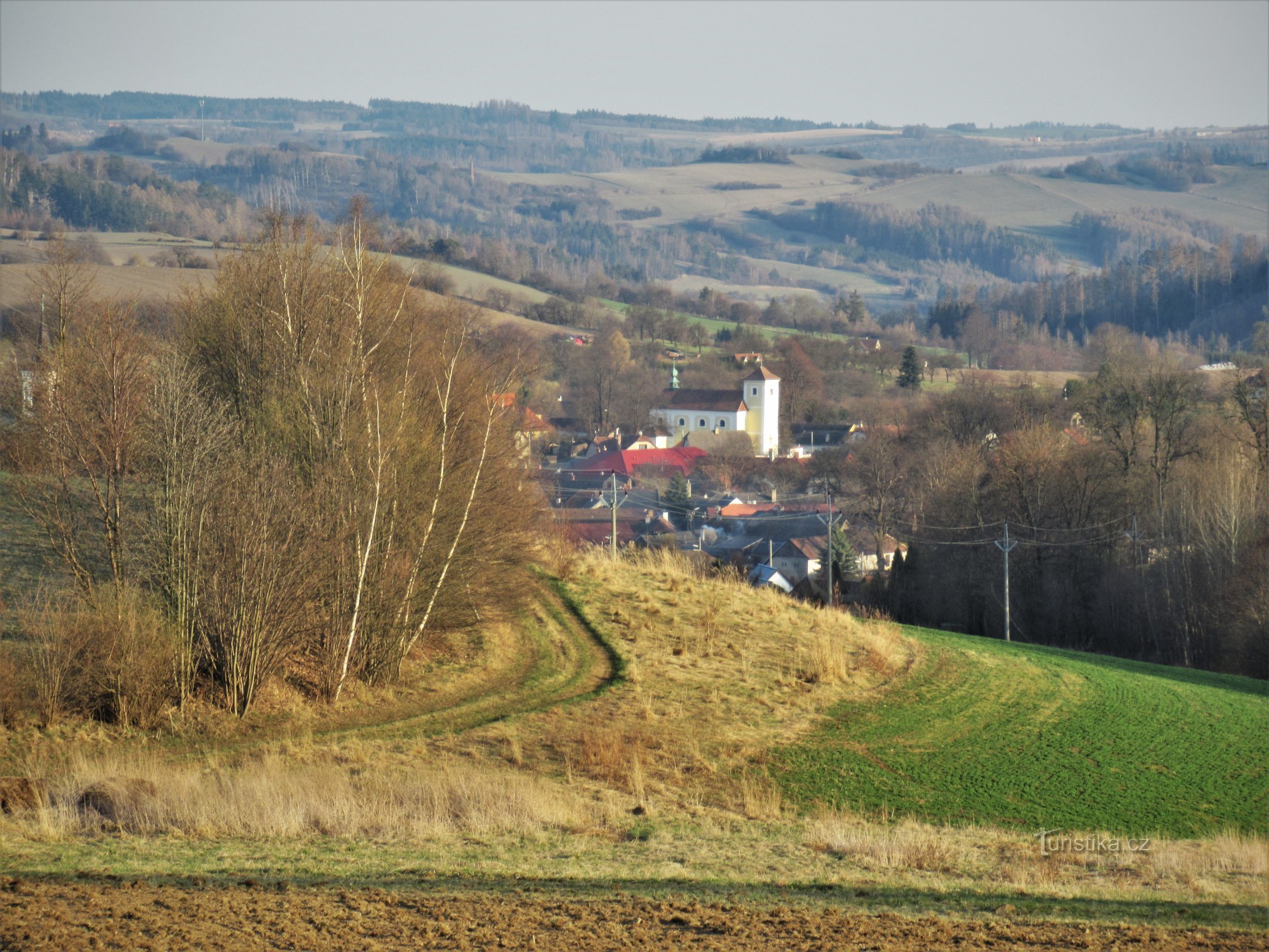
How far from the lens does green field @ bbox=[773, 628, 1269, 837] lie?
12.5m

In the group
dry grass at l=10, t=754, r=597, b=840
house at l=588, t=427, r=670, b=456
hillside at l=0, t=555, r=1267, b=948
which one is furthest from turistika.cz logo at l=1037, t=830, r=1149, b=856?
house at l=588, t=427, r=670, b=456

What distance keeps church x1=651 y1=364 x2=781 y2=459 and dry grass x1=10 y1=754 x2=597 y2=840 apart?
257ft

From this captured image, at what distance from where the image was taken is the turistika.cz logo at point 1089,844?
10.2 meters

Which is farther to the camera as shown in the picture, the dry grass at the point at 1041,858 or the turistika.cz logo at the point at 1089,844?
the turistika.cz logo at the point at 1089,844

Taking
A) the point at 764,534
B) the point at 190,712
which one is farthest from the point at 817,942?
the point at 764,534

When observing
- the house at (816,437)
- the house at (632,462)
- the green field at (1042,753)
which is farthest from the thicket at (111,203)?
the green field at (1042,753)

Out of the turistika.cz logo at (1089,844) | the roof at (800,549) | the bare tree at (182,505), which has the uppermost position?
the bare tree at (182,505)

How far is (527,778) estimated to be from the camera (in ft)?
38.8

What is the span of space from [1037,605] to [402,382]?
29.0 meters

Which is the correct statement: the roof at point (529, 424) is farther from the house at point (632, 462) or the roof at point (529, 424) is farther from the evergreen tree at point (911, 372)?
the evergreen tree at point (911, 372)

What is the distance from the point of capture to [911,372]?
92.8m

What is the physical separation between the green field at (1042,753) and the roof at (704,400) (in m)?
71.0

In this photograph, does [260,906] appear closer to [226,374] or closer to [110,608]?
[110,608]

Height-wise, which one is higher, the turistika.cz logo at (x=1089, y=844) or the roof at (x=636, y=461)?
the turistika.cz logo at (x=1089, y=844)
